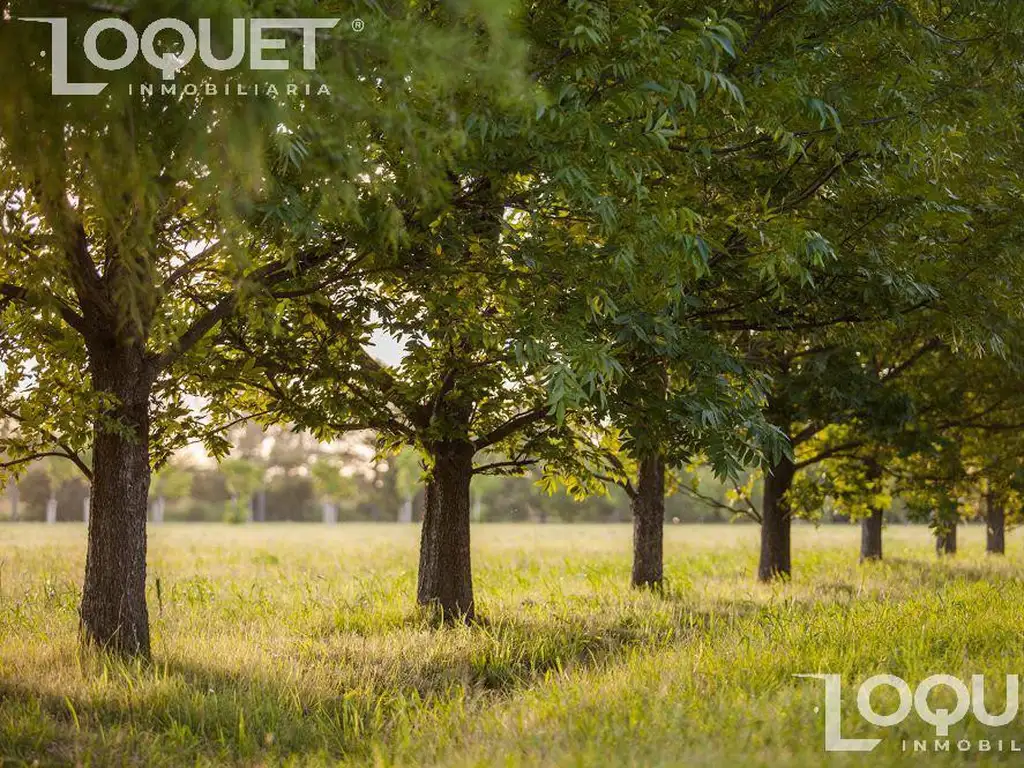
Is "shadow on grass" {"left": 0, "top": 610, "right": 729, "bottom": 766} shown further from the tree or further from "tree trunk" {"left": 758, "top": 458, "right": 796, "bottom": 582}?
"tree trunk" {"left": 758, "top": 458, "right": 796, "bottom": 582}

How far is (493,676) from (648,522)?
6432 millimetres

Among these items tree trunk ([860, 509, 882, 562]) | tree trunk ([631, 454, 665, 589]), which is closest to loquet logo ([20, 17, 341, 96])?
tree trunk ([631, 454, 665, 589])

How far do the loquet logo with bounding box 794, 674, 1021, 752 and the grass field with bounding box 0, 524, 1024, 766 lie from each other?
79mm

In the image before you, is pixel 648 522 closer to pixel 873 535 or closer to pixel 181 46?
pixel 873 535

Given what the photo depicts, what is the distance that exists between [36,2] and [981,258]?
27.6ft

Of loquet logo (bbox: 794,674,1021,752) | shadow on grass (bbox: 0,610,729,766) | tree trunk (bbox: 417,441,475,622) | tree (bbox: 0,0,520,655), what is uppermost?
tree (bbox: 0,0,520,655)

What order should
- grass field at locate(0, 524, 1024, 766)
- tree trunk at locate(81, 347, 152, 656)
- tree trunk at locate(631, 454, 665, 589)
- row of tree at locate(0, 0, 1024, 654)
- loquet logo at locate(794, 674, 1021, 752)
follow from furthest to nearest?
tree trunk at locate(631, 454, 665, 589) < tree trunk at locate(81, 347, 152, 656) < grass field at locate(0, 524, 1024, 766) < loquet logo at locate(794, 674, 1021, 752) < row of tree at locate(0, 0, 1024, 654)

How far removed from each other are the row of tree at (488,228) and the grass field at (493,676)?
1114 millimetres

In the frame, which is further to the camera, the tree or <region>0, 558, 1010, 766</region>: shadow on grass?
<region>0, 558, 1010, 766</region>: shadow on grass

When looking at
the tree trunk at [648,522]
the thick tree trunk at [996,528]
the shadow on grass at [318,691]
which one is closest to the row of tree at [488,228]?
the shadow on grass at [318,691]

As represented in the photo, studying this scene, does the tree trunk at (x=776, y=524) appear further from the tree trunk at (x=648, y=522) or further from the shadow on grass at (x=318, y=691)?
the shadow on grass at (x=318, y=691)

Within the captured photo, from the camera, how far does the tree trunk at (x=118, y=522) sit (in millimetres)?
8008

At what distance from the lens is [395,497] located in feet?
316

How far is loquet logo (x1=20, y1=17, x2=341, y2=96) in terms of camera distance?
4.20 metres
